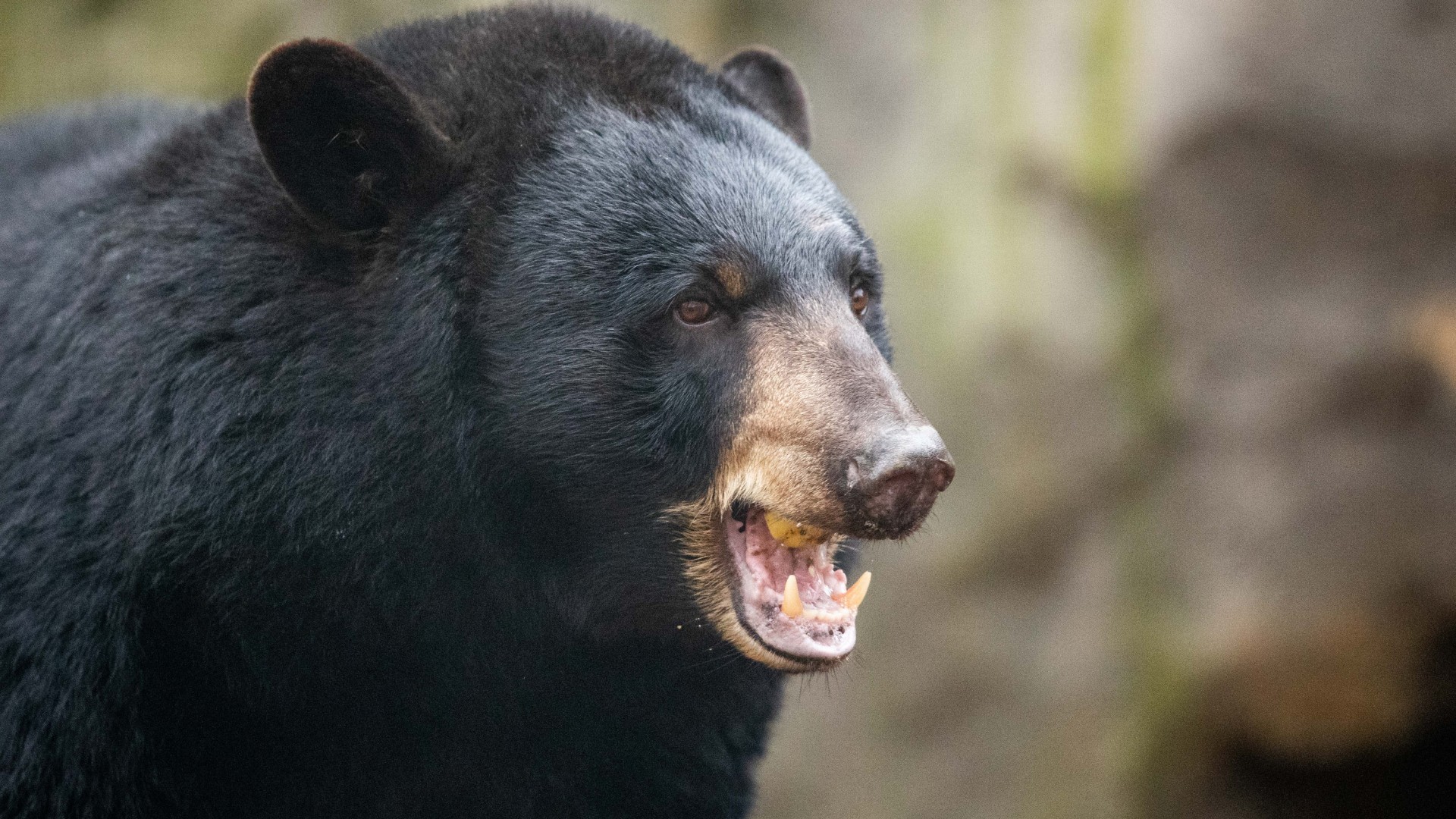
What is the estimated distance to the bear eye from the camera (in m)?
3.11

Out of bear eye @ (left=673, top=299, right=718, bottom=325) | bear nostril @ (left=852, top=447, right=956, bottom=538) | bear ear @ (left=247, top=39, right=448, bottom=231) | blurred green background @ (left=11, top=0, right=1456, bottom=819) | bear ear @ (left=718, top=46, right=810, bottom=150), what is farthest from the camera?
blurred green background @ (left=11, top=0, right=1456, bottom=819)

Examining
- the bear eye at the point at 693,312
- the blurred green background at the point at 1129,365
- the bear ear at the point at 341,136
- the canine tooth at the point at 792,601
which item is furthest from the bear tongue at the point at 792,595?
the blurred green background at the point at 1129,365

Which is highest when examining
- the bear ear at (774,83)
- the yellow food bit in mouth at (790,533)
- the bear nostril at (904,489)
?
the bear ear at (774,83)

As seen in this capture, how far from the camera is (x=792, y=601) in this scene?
9.84ft

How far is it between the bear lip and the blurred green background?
415cm

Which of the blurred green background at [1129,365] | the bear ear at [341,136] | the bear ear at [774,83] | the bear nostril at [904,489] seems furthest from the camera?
Result: the blurred green background at [1129,365]

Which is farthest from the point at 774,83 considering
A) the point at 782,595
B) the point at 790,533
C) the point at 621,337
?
the point at 782,595

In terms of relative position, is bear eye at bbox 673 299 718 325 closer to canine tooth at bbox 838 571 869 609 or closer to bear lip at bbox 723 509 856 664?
bear lip at bbox 723 509 856 664

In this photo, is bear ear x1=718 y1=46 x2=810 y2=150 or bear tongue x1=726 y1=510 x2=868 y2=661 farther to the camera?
bear ear x1=718 y1=46 x2=810 y2=150

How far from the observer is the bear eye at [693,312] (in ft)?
10.2

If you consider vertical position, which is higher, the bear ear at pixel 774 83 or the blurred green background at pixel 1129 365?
the bear ear at pixel 774 83

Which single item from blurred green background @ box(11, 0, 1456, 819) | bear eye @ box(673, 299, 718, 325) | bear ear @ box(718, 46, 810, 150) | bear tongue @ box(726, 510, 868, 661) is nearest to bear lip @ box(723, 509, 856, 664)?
bear tongue @ box(726, 510, 868, 661)

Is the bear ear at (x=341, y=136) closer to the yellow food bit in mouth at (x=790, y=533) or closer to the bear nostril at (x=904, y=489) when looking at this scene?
the yellow food bit in mouth at (x=790, y=533)

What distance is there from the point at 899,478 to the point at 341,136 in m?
1.43
